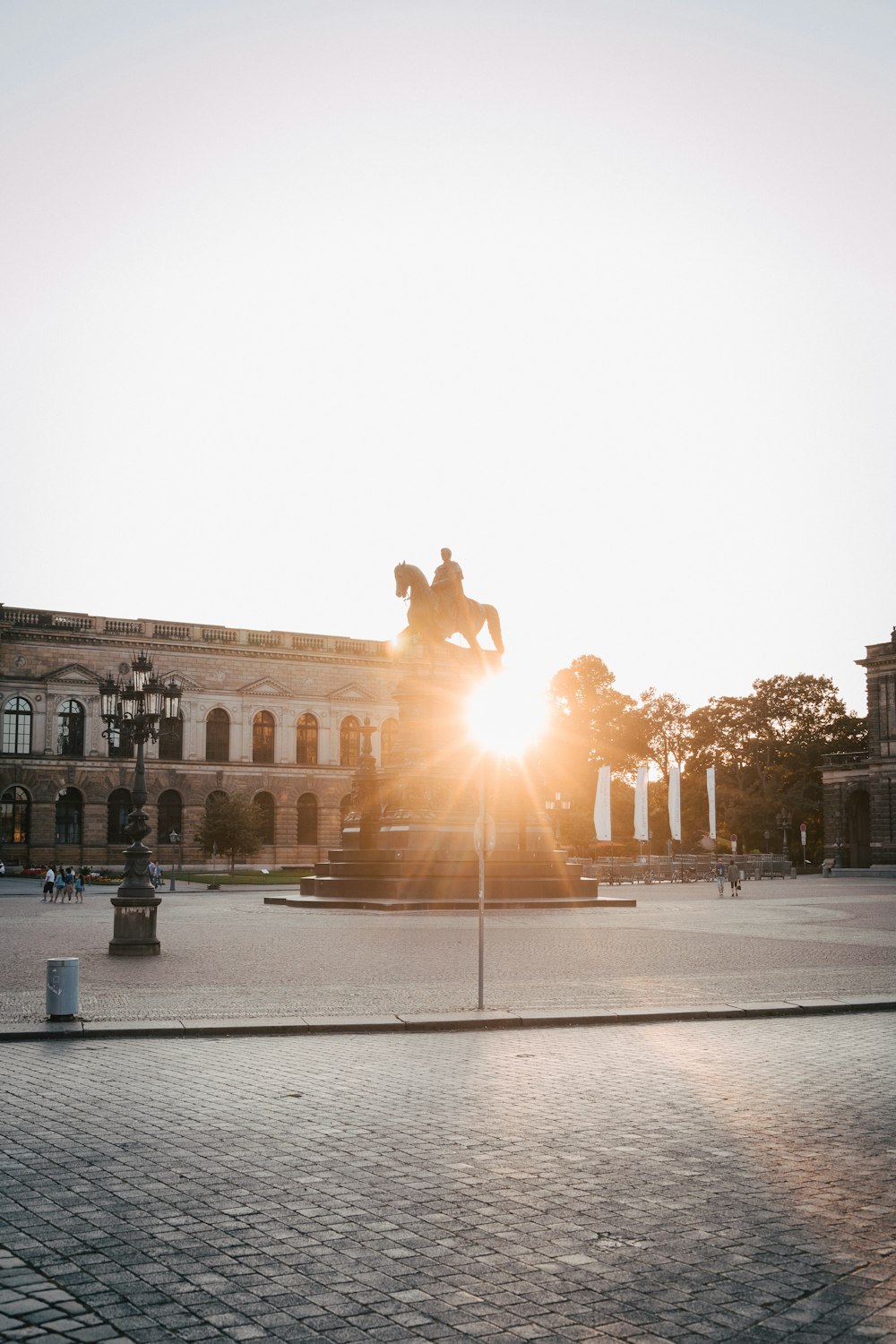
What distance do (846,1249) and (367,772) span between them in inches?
1344

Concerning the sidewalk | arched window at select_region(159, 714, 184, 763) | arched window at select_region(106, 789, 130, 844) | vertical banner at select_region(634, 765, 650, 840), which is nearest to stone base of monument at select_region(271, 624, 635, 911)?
the sidewalk

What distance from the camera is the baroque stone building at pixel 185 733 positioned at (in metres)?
78.6

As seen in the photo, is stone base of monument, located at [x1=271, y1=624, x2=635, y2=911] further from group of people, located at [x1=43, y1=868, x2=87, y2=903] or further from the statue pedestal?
group of people, located at [x1=43, y1=868, x2=87, y2=903]

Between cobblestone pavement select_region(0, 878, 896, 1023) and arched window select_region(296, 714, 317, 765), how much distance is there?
2078 inches

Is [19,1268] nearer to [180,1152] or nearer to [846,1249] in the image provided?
[180,1152]

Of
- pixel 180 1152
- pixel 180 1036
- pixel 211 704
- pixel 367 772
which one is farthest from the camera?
pixel 211 704

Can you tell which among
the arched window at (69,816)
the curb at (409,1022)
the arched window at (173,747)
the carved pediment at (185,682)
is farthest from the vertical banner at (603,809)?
the curb at (409,1022)

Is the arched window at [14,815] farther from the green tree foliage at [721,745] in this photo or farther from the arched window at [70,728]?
the green tree foliage at [721,745]

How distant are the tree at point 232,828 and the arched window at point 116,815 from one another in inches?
302

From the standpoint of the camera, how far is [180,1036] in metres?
12.7

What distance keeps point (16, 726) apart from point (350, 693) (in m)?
22.8

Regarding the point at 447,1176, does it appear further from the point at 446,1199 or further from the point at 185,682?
the point at 185,682

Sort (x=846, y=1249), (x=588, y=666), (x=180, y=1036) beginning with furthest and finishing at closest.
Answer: (x=588, y=666) → (x=180, y=1036) → (x=846, y=1249)

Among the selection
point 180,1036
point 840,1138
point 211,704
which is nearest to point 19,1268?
point 840,1138
